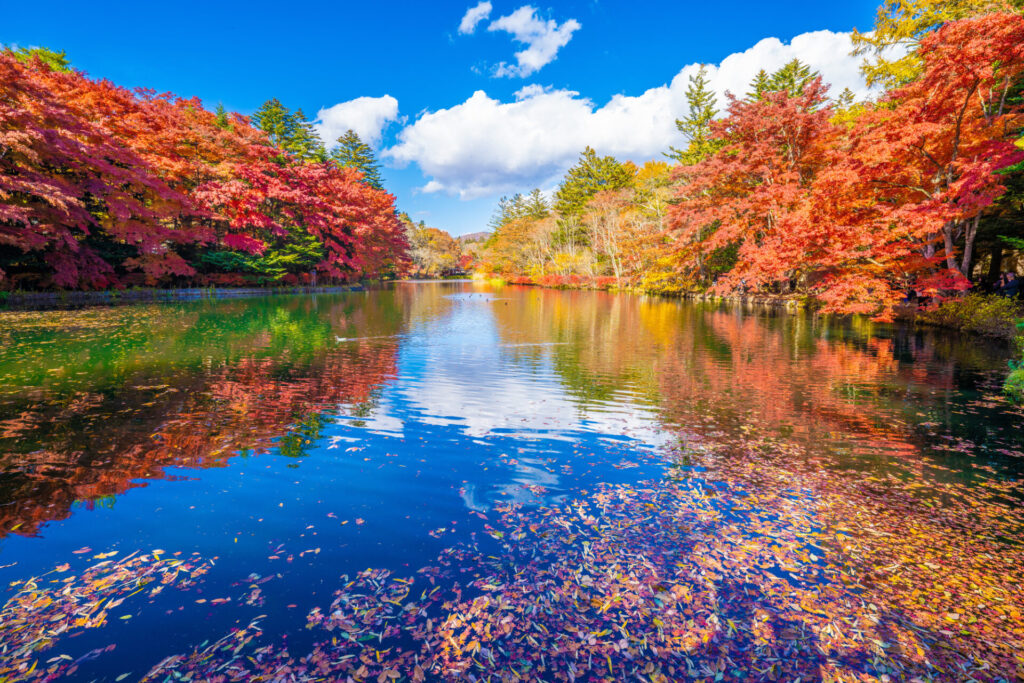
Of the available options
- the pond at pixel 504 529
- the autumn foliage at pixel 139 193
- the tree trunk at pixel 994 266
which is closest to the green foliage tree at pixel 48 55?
the autumn foliage at pixel 139 193

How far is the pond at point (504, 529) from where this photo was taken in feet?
7.32

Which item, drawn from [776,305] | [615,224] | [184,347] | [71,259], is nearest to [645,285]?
[615,224]

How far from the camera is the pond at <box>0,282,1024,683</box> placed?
223cm

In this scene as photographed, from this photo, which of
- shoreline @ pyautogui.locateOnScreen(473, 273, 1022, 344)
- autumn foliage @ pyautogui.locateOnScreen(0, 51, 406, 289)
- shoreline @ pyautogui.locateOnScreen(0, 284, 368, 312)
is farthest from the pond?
shoreline @ pyautogui.locateOnScreen(0, 284, 368, 312)

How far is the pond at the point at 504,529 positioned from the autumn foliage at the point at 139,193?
1440 cm

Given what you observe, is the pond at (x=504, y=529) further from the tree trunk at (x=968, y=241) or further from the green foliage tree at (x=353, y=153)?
the green foliage tree at (x=353, y=153)

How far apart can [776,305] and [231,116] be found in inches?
1474

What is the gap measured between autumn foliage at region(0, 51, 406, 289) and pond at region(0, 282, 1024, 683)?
14.4 metres

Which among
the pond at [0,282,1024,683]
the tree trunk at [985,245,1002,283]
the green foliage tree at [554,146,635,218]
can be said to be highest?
the green foliage tree at [554,146,635,218]

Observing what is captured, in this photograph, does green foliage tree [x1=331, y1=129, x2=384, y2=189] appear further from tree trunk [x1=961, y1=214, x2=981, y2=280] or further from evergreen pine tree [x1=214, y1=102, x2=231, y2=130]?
tree trunk [x1=961, y1=214, x2=981, y2=280]

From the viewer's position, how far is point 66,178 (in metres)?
19.5

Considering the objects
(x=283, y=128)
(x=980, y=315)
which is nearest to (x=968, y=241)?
(x=980, y=315)

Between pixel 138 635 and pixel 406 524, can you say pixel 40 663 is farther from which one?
pixel 406 524

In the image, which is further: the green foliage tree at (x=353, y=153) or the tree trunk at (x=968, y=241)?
the green foliage tree at (x=353, y=153)
